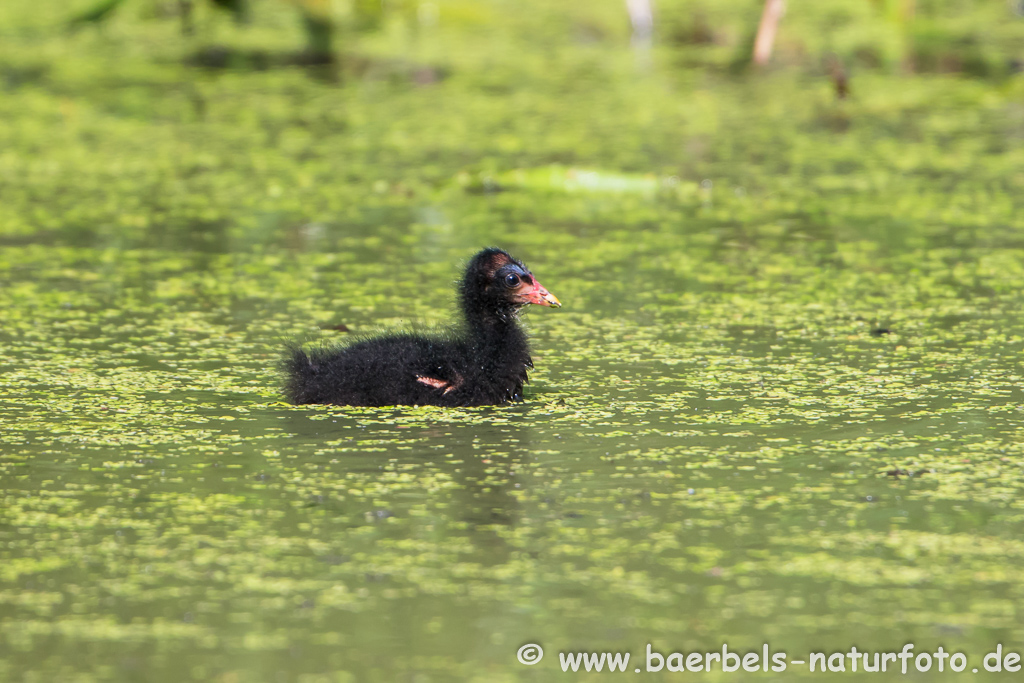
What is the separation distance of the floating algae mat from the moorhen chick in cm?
8

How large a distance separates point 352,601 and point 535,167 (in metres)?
5.29

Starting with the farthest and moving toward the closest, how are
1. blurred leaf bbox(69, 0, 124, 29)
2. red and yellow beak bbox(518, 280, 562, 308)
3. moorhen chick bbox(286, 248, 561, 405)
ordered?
blurred leaf bbox(69, 0, 124, 29) < red and yellow beak bbox(518, 280, 562, 308) < moorhen chick bbox(286, 248, 561, 405)

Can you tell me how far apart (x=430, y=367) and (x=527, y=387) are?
0.41 metres

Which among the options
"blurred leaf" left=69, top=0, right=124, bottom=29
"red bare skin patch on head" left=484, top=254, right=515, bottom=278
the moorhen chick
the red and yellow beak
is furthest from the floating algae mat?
"blurred leaf" left=69, top=0, right=124, bottom=29

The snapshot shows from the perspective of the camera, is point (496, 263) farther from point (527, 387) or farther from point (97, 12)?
point (97, 12)

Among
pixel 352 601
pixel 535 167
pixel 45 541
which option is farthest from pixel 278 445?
pixel 535 167

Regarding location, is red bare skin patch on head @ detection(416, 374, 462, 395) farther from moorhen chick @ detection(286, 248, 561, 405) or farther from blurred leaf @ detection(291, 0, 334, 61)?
blurred leaf @ detection(291, 0, 334, 61)

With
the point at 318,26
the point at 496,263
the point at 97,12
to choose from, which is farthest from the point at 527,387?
the point at 318,26

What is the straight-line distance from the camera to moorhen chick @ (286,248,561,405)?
5.19 metres

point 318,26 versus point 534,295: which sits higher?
point 318,26

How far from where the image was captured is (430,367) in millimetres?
5238

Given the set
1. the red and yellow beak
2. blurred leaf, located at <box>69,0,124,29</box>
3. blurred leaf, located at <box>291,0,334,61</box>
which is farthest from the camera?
blurred leaf, located at <box>291,0,334,61</box>

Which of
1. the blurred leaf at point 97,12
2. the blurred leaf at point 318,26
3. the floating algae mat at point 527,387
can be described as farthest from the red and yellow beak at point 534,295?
the blurred leaf at point 318,26

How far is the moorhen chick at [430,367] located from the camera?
17.0 feet
